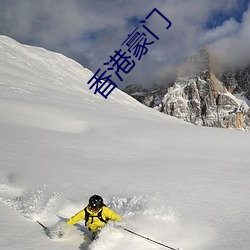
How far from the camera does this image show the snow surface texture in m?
5.38

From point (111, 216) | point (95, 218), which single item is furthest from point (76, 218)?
point (111, 216)

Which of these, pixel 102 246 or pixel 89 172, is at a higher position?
pixel 89 172

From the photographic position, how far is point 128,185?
792cm

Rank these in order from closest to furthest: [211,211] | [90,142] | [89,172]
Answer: [211,211]
[89,172]
[90,142]

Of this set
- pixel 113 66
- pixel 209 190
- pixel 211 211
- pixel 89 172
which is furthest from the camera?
pixel 113 66

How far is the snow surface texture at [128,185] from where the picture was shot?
538 cm

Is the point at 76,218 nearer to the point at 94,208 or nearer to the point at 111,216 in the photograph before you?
the point at 94,208

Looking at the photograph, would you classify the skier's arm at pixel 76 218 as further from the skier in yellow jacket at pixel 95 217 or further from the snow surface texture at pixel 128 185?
the snow surface texture at pixel 128 185

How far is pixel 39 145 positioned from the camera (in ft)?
37.2

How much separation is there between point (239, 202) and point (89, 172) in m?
4.24

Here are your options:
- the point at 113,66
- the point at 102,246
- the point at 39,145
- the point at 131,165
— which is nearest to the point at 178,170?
the point at 131,165

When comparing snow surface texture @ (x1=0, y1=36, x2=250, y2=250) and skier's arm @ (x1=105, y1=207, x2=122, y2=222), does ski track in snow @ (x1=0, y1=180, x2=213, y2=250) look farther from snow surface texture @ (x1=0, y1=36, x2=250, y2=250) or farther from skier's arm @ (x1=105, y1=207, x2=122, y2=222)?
skier's arm @ (x1=105, y1=207, x2=122, y2=222)

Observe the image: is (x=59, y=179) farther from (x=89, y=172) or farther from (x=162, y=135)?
(x=162, y=135)

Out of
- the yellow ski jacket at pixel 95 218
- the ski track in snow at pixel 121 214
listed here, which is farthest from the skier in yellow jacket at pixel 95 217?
the ski track in snow at pixel 121 214
